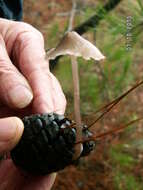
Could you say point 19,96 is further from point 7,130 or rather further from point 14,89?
point 7,130

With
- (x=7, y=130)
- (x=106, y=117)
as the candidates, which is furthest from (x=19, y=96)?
(x=106, y=117)

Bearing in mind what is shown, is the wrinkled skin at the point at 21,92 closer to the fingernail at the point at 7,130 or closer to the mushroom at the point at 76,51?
the fingernail at the point at 7,130

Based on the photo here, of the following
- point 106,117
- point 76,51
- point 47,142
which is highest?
point 76,51

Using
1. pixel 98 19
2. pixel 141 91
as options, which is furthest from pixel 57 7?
pixel 98 19

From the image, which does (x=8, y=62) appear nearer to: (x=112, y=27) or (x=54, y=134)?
(x=54, y=134)

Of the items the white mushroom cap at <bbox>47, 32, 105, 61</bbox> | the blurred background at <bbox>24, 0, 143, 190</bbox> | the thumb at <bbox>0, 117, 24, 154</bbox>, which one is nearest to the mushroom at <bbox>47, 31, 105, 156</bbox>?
the white mushroom cap at <bbox>47, 32, 105, 61</bbox>

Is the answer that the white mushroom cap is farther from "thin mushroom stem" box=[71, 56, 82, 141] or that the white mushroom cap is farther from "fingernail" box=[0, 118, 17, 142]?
"fingernail" box=[0, 118, 17, 142]

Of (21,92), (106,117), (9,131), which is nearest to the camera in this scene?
(9,131)

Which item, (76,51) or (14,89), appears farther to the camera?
(14,89)
